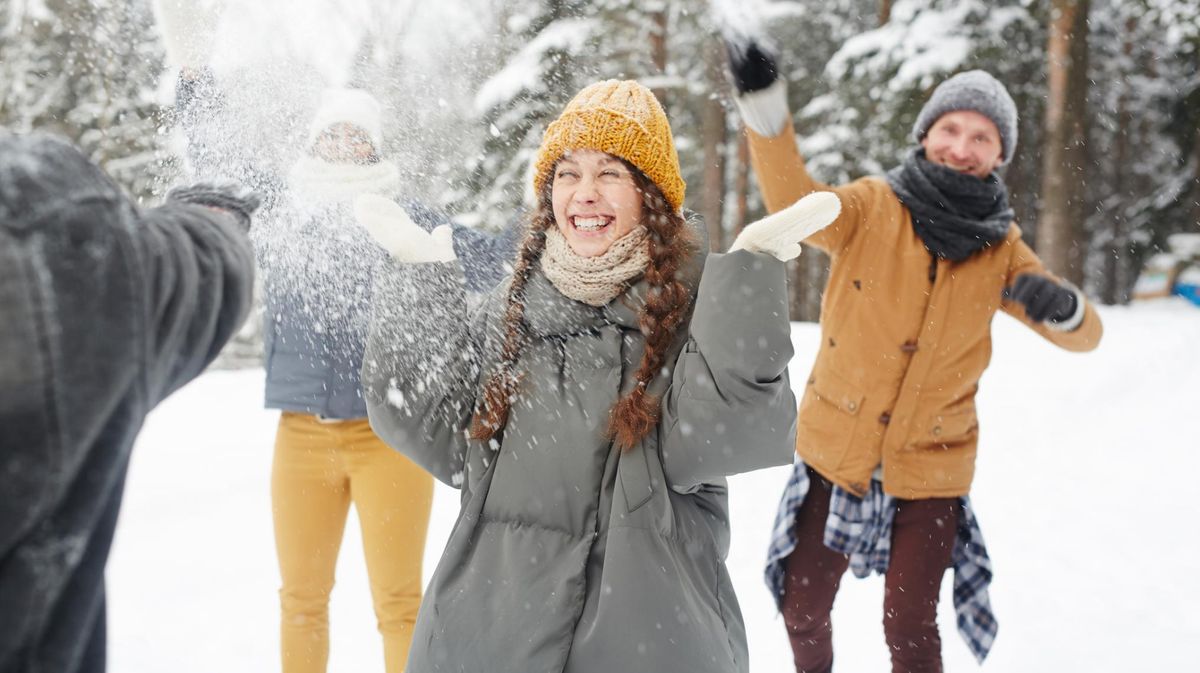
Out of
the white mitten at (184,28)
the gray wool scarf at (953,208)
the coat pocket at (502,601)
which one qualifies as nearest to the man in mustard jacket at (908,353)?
the gray wool scarf at (953,208)

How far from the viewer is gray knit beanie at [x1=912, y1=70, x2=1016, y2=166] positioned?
2938mm

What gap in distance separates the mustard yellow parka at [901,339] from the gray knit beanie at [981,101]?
42 cm

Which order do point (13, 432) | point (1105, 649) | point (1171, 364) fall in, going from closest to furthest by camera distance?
point (13, 432) < point (1105, 649) < point (1171, 364)

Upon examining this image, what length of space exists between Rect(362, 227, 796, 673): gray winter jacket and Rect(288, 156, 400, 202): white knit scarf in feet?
3.12

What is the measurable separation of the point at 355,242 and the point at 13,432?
7.35ft

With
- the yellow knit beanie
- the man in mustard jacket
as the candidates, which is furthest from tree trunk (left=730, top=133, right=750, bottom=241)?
the yellow knit beanie

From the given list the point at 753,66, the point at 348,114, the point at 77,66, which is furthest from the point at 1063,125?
the point at 77,66

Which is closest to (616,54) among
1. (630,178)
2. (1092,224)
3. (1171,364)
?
(1171,364)

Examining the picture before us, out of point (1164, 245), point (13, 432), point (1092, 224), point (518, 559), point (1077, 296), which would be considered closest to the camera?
point (13, 432)

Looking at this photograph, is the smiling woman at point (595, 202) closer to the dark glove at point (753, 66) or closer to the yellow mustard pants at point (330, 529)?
the dark glove at point (753, 66)

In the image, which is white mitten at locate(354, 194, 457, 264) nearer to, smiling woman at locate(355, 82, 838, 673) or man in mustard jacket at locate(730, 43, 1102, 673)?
smiling woman at locate(355, 82, 838, 673)

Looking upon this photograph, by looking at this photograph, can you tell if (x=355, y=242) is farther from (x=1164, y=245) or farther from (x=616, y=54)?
(x=1164, y=245)

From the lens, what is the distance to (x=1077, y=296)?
2945 mm

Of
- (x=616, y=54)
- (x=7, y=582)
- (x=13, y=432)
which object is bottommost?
(x=7, y=582)
